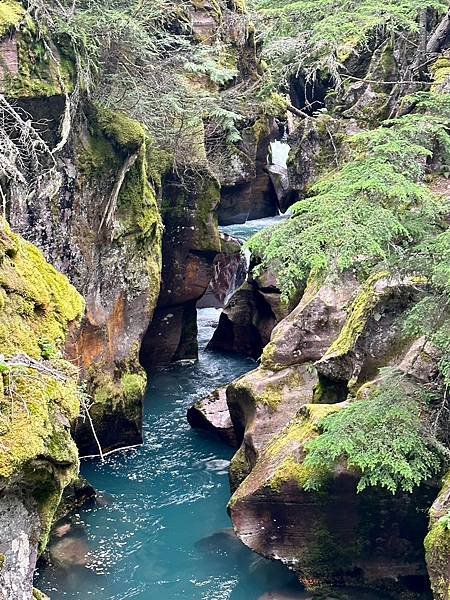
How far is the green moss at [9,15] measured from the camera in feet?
36.8

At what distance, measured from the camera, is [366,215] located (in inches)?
303

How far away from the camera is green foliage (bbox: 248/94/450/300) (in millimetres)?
7559

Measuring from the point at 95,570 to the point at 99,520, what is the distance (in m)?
1.45

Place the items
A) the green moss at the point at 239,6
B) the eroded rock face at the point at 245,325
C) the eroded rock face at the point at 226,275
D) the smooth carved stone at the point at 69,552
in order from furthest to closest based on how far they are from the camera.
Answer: the eroded rock face at the point at 226,275, the green moss at the point at 239,6, the eroded rock face at the point at 245,325, the smooth carved stone at the point at 69,552

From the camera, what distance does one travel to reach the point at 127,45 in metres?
13.3

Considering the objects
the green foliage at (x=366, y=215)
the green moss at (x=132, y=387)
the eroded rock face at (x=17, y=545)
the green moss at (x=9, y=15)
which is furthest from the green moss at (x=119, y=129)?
the eroded rock face at (x=17, y=545)

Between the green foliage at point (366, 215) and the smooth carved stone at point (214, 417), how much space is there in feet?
21.7

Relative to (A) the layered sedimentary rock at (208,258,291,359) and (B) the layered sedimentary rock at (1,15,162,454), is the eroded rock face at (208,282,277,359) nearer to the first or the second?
(A) the layered sedimentary rock at (208,258,291,359)

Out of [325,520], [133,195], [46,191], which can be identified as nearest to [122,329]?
[133,195]

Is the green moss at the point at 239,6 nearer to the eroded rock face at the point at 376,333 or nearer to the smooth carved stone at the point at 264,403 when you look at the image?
the smooth carved stone at the point at 264,403

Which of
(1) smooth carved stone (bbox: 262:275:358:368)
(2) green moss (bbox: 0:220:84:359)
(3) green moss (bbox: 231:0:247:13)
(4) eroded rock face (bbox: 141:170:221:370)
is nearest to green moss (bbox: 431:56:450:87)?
(1) smooth carved stone (bbox: 262:275:358:368)

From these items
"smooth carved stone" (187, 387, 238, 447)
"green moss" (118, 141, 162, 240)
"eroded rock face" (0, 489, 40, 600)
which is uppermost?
"green moss" (118, 141, 162, 240)

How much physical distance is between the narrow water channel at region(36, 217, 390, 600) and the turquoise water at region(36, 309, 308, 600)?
0.05 ft

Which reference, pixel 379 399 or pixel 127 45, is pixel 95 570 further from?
pixel 127 45
